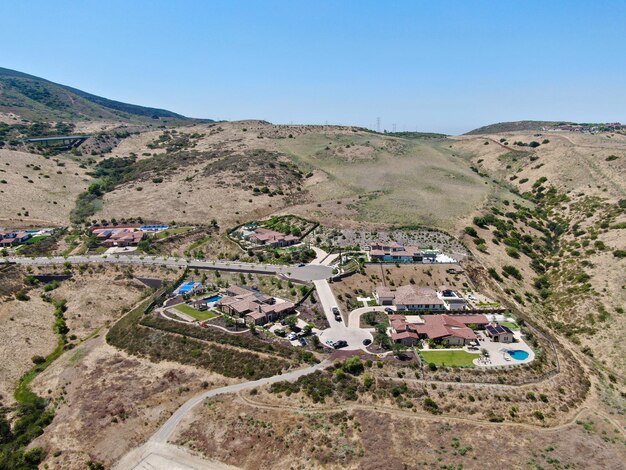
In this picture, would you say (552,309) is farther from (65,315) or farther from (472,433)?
(65,315)

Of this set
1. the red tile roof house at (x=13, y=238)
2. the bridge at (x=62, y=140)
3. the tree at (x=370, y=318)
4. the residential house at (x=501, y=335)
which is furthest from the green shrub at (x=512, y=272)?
the bridge at (x=62, y=140)

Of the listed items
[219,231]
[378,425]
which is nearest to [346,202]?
[219,231]

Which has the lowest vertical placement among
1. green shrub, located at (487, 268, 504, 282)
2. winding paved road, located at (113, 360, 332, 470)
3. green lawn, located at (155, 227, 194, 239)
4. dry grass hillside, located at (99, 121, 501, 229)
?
winding paved road, located at (113, 360, 332, 470)

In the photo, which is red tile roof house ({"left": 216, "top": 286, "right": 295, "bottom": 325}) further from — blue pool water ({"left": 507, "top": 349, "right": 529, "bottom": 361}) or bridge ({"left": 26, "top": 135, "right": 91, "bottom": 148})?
bridge ({"left": 26, "top": 135, "right": 91, "bottom": 148})

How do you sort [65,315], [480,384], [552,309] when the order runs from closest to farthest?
1. [480,384]
2. [65,315]
3. [552,309]

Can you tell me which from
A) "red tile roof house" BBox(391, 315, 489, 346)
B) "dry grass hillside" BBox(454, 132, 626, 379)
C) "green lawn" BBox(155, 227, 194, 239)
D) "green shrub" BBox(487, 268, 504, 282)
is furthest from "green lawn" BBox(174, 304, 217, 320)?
"dry grass hillside" BBox(454, 132, 626, 379)

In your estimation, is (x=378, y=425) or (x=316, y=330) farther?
(x=316, y=330)

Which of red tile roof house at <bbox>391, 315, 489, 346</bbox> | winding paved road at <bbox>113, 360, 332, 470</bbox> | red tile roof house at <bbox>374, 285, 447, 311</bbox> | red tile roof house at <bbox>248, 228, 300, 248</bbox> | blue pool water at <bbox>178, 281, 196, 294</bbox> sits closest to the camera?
winding paved road at <bbox>113, 360, 332, 470</bbox>

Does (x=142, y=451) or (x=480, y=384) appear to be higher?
(x=480, y=384)
